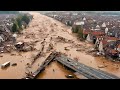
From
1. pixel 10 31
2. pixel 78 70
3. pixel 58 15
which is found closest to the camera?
pixel 78 70

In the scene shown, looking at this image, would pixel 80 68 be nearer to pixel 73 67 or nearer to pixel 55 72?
pixel 73 67

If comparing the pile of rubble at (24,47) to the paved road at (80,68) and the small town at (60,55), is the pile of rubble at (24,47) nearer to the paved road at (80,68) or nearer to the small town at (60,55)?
the small town at (60,55)

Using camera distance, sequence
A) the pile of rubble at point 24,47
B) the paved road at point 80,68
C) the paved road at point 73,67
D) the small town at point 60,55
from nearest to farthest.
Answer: the paved road at point 73,67, the paved road at point 80,68, the small town at point 60,55, the pile of rubble at point 24,47

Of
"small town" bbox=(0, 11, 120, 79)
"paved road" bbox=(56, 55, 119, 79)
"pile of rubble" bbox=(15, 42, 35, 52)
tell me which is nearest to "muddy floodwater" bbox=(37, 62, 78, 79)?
"small town" bbox=(0, 11, 120, 79)

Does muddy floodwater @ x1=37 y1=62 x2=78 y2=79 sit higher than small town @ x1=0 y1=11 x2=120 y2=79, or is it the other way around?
small town @ x1=0 y1=11 x2=120 y2=79

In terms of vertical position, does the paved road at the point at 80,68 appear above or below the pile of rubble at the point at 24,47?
below

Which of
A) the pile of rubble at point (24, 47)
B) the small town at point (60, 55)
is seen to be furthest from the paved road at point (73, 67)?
the pile of rubble at point (24, 47)

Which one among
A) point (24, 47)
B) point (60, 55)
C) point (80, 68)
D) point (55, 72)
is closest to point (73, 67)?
point (80, 68)

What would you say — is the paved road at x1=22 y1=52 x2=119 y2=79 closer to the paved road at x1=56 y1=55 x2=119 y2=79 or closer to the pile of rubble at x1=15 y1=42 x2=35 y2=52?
the paved road at x1=56 y1=55 x2=119 y2=79

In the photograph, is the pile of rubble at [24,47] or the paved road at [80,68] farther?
the pile of rubble at [24,47]
